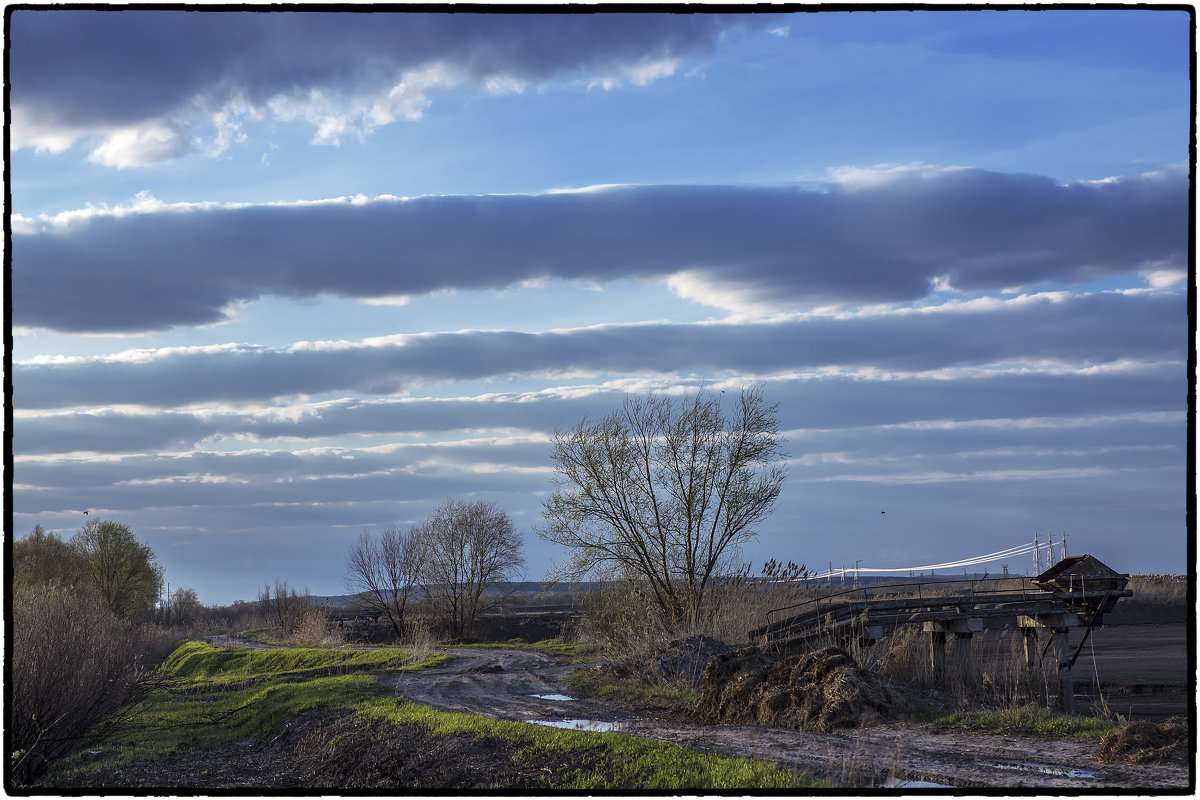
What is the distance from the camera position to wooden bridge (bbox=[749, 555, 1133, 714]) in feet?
76.9

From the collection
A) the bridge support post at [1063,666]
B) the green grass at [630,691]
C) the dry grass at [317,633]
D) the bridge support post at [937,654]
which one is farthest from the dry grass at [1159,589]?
the dry grass at [317,633]

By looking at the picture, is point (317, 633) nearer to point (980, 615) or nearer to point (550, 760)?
point (980, 615)

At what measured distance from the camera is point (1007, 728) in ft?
51.3

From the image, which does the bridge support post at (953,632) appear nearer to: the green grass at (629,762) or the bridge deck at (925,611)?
the bridge deck at (925,611)

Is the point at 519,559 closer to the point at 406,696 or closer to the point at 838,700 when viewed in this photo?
the point at 406,696

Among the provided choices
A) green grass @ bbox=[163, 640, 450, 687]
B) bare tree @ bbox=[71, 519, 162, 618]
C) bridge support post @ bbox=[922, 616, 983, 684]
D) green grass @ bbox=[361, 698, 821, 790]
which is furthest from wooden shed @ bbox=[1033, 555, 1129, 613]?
bare tree @ bbox=[71, 519, 162, 618]

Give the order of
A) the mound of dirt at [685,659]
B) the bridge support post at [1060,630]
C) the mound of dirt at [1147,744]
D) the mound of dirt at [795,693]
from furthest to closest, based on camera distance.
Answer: the bridge support post at [1060,630]
the mound of dirt at [685,659]
the mound of dirt at [795,693]
the mound of dirt at [1147,744]

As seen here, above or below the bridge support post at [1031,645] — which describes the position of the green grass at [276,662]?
below

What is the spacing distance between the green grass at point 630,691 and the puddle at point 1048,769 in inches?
325

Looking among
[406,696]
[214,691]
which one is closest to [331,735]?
[406,696]

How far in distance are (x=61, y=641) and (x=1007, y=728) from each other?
1757 cm

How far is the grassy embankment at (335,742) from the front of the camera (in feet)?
42.4

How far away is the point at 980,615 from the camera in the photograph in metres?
23.9

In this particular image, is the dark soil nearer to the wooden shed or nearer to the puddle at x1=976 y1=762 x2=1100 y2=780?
the puddle at x1=976 y1=762 x2=1100 y2=780
